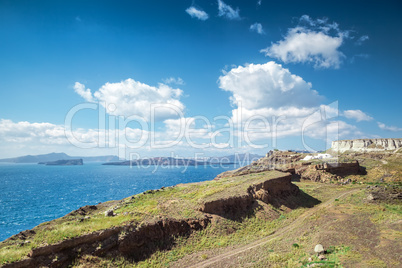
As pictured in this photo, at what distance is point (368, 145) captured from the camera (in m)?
132

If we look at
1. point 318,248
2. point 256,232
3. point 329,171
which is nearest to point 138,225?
point 256,232

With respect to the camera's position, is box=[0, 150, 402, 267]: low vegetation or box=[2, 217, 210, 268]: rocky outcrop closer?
box=[2, 217, 210, 268]: rocky outcrop

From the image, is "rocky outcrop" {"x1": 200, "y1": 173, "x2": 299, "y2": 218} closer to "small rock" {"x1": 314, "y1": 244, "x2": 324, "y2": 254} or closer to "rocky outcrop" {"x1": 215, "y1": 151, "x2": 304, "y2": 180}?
"small rock" {"x1": 314, "y1": 244, "x2": 324, "y2": 254}

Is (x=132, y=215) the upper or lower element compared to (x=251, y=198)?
upper

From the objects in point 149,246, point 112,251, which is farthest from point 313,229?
A: point 112,251

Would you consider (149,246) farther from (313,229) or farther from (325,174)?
(325,174)

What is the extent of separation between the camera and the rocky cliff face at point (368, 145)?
401 feet

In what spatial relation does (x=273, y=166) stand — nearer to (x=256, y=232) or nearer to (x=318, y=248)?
(x=256, y=232)

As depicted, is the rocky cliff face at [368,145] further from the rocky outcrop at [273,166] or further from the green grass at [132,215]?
the green grass at [132,215]

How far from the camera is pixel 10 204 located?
220 feet

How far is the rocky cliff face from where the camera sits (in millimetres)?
122344

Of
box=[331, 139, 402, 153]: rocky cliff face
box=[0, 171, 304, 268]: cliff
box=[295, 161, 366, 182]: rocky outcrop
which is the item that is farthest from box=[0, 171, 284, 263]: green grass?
box=[331, 139, 402, 153]: rocky cliff face

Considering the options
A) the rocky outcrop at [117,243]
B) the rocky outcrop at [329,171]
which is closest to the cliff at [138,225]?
the rocky outcrop at [117,243]

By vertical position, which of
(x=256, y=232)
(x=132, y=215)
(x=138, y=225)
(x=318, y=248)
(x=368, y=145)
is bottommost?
(x=256, y=232)
